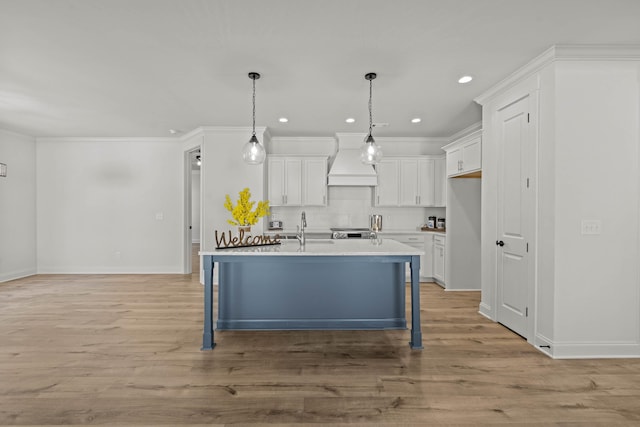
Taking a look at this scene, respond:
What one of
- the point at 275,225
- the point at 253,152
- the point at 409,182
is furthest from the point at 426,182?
the point at 253,152

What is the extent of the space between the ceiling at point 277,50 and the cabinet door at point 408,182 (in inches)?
54.4

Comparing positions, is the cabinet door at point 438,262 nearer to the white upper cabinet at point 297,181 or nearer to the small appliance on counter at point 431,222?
the small appliance on counter at point 431,222

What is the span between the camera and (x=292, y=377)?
2.58 m

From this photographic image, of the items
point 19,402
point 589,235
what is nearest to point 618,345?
point 589,235

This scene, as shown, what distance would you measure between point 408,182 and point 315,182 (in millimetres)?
1729

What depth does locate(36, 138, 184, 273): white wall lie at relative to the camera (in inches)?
263

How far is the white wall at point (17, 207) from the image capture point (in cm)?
600

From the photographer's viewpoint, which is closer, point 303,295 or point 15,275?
point 303,295

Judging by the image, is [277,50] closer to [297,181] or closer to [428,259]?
[297,181]

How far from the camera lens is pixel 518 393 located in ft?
7.79

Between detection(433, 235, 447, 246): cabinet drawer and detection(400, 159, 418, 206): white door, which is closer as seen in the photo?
detection(433, 235, 447, 246): cabinet drawer

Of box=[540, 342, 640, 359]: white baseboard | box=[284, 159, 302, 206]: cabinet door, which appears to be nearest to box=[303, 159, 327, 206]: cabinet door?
box=[284, 159, 302, 206]: cabinet door

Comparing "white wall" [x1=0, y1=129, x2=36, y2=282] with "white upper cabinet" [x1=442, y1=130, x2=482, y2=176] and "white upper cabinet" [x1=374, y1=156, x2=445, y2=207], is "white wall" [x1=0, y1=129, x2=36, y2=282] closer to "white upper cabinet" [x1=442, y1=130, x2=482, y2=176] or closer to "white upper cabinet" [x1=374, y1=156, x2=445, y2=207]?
"white upper cabinet" [x1=374, y1=156, x2=445, y2=207]

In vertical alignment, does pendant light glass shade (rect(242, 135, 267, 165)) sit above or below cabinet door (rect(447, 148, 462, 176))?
below
